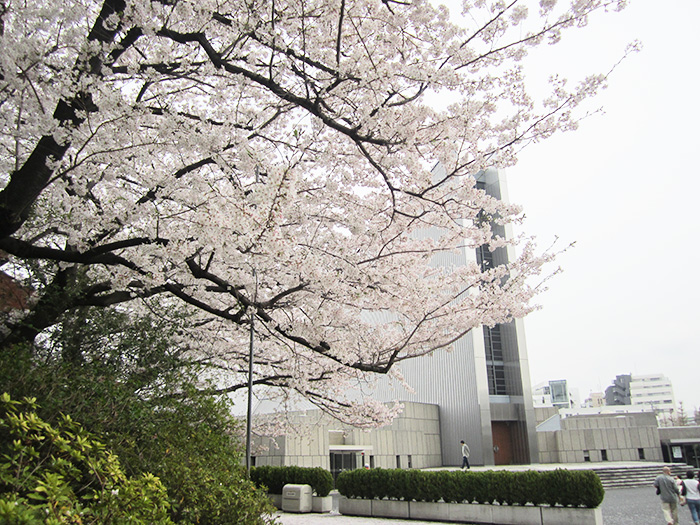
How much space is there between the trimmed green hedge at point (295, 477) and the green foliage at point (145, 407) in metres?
7.36

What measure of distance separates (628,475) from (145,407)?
70.2 feet

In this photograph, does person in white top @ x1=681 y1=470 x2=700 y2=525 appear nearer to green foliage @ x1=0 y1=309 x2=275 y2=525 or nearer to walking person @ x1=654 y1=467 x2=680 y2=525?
walking person @ x1=654 y1=467 x2=680 y2=525

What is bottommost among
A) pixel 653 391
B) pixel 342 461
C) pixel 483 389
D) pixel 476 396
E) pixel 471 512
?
pixel 471 512

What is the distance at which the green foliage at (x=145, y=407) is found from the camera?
4254 millimetres

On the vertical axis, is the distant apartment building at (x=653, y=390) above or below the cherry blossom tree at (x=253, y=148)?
above

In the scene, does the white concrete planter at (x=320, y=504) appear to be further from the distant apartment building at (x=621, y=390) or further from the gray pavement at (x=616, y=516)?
the distant apartment building at (x=621, y=390)

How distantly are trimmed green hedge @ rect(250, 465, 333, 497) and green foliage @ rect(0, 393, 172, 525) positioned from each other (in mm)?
10974

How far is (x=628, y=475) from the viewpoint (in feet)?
65.5

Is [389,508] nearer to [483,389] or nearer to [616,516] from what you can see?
[616,516]

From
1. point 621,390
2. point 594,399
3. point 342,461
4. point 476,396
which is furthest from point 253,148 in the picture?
point 594,399

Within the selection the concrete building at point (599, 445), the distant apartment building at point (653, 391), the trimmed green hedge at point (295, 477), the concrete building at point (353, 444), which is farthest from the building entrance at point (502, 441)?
the distant apartment building at point (653, 391)

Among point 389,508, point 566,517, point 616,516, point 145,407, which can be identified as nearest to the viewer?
point 145,407

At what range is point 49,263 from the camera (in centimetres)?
780

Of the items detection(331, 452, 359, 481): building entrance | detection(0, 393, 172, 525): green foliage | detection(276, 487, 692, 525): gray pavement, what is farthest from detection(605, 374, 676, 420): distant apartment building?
detection(0, 393, 172, 525): green foliage
